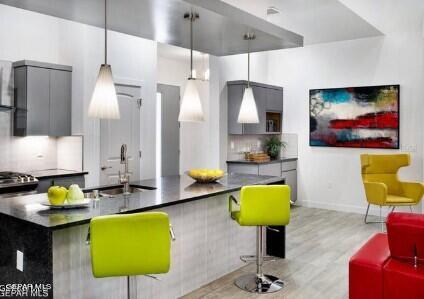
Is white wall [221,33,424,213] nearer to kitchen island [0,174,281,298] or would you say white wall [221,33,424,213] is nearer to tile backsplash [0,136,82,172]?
tile backsplash [0,136,82,172]

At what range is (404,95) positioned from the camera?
261 inches

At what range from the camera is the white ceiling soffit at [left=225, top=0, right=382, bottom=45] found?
Result: 4.86 metres

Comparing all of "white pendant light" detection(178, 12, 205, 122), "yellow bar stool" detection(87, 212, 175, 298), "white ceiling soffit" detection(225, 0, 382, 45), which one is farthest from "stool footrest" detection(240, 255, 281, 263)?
"white ceiling soffit" detection(225, 0, 382, 45)

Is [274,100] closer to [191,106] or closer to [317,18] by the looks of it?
[317,18]

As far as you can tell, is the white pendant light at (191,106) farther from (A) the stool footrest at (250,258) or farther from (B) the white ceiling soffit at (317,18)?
(A) the stool footrest at (250,258)

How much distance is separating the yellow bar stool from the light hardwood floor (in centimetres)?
130

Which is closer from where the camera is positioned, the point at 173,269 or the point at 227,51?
the point at 173,269

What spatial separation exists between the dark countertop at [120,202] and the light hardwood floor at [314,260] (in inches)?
35.7

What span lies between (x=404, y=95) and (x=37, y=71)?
5574mm

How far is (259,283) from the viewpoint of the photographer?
3.75 m

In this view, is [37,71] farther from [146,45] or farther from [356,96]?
[356,96]

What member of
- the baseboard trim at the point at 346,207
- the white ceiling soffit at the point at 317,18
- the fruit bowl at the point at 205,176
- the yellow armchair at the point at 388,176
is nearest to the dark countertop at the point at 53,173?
the fruit bowl at the point at 205,176

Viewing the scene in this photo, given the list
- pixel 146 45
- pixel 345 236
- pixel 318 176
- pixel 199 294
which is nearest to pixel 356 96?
pixel 318 176

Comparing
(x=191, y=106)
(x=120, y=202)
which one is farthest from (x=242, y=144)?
(x=120, y=202)
